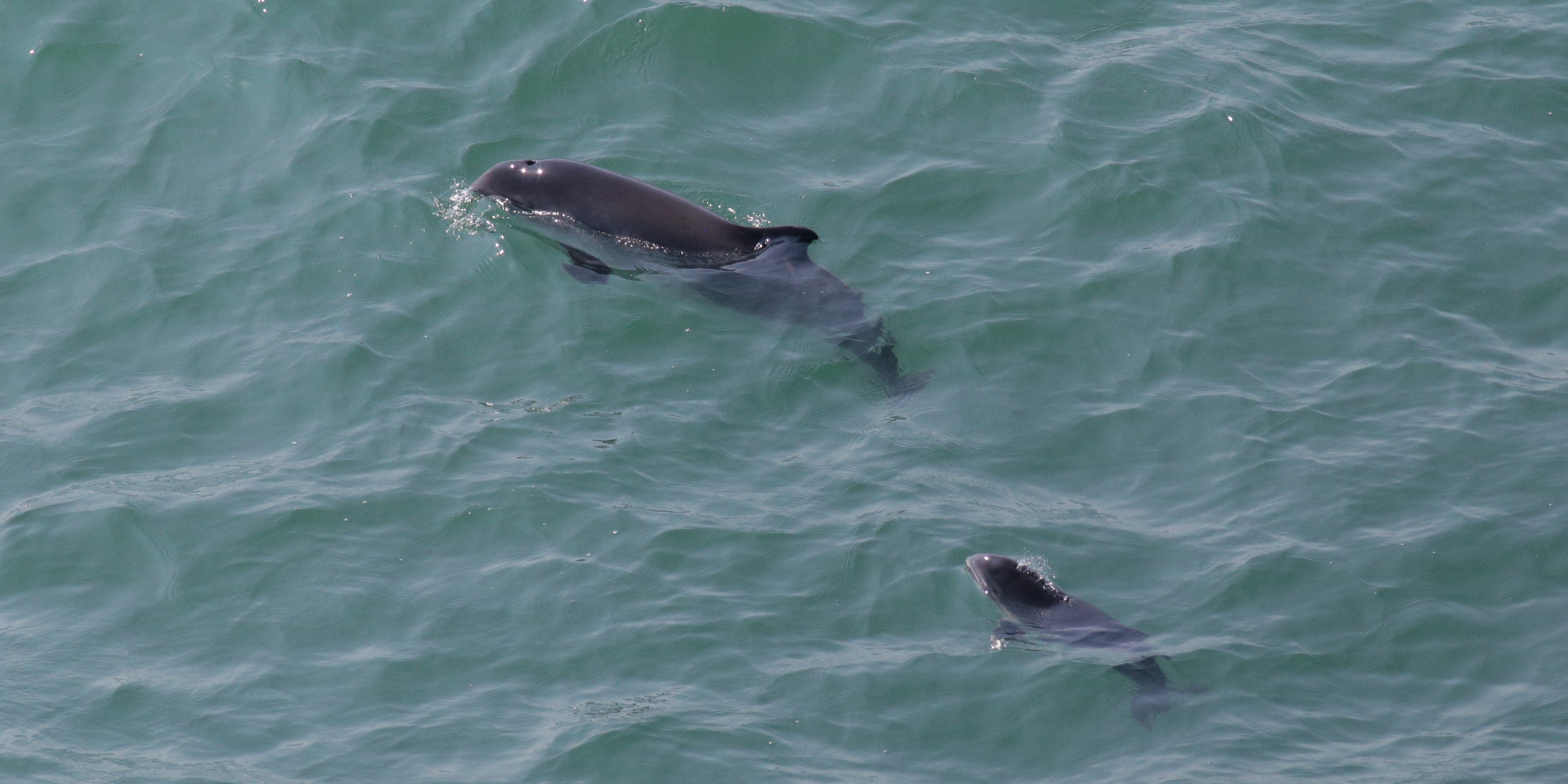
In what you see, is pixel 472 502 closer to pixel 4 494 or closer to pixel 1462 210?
pixel 4 494

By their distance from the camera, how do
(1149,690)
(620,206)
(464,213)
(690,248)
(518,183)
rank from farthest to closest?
(464,213)
(518,183)
(620,206)
(690,248)
(1149,690)

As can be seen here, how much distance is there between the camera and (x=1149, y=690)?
866cm

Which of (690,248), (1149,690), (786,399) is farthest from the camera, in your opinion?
(690,248)

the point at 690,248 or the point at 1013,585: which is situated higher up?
the point at 690,248

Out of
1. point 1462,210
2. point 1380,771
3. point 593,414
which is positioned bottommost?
point 1380,771

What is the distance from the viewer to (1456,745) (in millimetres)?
8375

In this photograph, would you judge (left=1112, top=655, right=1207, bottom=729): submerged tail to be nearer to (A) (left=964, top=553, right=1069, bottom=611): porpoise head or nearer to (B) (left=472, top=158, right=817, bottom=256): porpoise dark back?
(A) (left=964, top=553, right=1069, bottom=611): porpoise head

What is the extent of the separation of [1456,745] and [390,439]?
6.58 meters

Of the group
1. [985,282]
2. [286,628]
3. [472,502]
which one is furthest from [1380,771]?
[286,628]

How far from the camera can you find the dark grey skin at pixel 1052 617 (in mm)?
8781

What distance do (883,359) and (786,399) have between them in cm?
75

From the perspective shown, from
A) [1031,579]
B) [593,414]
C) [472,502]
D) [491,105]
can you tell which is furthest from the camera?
[491,105]

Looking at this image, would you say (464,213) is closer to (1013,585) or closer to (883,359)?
(883,359)

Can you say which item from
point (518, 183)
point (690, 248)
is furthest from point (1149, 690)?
point (518, 183)
